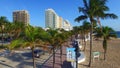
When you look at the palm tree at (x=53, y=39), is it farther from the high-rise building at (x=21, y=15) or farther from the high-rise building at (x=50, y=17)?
the high-rise building at (x=50, y=17)

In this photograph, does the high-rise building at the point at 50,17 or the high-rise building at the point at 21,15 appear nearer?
the high-rise building at the point at 21,15

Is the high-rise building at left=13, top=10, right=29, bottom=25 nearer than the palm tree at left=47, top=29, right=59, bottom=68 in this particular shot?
No

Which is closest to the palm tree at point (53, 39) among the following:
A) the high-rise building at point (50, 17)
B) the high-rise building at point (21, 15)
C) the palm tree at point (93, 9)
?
the palm tree at point (93, 9)

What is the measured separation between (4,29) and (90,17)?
47144 millimetres

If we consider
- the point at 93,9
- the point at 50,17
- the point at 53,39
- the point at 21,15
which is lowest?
the point at 53,39

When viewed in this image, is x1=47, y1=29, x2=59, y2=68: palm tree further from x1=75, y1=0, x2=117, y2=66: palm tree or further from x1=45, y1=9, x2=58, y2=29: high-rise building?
x1=45, y1=9, x2=58, y2=29: high-rise building

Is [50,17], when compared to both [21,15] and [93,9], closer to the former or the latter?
[21,15]

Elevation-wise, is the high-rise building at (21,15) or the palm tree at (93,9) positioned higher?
the high-rise building at (21,15)

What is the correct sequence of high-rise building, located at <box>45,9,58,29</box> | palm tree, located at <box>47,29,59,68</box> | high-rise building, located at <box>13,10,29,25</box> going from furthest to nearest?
high-rise building, located at <box>45,9,58,29</box>
high-rise building, located at <box>13,10,29,25</box>
palm tree, located at <box>47,29,59,68</box>

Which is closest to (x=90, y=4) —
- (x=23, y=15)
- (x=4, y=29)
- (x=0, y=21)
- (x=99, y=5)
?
(x=99, y=5)

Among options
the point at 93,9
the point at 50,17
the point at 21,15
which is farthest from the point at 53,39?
the point at 50,17

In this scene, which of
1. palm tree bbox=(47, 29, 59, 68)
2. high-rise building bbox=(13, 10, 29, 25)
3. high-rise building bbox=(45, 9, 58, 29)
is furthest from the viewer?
high-rise building bbox=(45, 9, 58, 29)

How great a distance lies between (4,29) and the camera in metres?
66.4

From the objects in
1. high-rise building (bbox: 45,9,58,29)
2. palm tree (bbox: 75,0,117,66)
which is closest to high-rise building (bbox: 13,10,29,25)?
high-rise building (bbox: 45,9,58,29)
